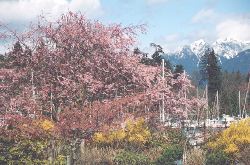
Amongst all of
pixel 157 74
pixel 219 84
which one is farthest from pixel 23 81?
pixel 219 84

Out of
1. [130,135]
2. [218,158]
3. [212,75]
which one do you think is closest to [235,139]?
[218,158]

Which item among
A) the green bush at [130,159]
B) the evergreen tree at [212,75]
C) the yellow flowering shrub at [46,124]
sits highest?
the evergreen tree at [212,75]

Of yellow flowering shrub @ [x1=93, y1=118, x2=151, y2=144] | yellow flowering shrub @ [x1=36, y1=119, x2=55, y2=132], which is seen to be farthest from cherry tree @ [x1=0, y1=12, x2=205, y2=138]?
yellow flowering shrub @ [x1=93, y1=118, x2=151, y2=144]

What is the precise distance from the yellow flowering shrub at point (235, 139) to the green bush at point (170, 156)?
1.35 meters

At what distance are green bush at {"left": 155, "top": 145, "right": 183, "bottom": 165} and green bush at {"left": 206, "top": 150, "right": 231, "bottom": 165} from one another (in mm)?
1762

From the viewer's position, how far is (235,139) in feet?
57.3

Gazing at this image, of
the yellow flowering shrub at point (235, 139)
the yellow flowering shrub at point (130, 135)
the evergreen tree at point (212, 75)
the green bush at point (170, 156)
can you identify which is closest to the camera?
the yellow flowering shrub at point (235, 139)

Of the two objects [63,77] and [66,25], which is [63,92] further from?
[66,25]

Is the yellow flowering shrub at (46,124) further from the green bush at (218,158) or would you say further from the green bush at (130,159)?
the green bush at (218,158)

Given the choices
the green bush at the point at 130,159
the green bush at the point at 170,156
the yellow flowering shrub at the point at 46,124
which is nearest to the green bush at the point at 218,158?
the green bush at the point at 170,156

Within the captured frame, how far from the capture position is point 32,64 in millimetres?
12883

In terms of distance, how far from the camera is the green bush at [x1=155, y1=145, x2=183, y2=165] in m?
18.3

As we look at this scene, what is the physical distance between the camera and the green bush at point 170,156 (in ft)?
60.1

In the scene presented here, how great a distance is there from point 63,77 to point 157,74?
3.30 metres
